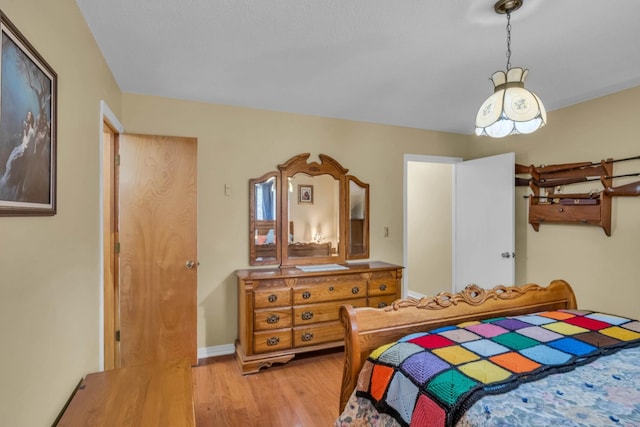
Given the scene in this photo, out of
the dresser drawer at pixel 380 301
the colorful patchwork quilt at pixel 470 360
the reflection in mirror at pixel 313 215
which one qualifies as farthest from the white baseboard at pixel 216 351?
the colorful patchwork quilt at pixel 470 360

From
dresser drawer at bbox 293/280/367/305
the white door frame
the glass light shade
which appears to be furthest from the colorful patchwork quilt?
the white door frame

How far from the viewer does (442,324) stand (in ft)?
6.06

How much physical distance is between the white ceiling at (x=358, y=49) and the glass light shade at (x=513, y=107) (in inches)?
13.2

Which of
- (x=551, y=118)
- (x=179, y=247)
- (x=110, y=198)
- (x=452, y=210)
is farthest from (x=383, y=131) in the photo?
(x=110, y=198)

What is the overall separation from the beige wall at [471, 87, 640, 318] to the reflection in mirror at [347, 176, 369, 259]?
1664mm

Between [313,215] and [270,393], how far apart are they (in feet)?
5.53

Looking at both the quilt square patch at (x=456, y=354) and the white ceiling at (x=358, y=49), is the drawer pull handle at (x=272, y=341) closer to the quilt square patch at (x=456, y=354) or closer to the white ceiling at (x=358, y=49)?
the quilt square patch at (x=456, y=354)

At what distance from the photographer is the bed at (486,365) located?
106 cm

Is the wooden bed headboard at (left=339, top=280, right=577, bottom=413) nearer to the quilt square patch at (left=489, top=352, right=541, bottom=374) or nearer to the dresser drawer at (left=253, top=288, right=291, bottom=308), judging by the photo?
the quilt square patch at (left=489, top=352, right=541, bottom=374)

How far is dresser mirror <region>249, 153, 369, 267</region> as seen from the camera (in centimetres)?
325

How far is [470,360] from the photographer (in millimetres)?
1329

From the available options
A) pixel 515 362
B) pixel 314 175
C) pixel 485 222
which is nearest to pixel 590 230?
pixel 485 222

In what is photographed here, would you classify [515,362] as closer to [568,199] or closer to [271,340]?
[271,340]

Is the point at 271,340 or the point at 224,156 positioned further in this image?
the point at 224,156
